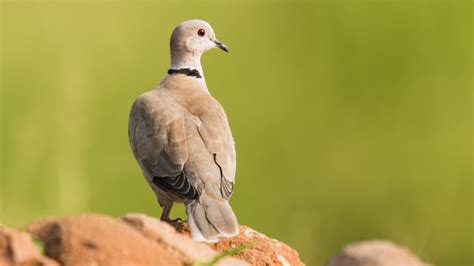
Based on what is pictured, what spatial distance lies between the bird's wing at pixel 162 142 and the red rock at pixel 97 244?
2000 mm

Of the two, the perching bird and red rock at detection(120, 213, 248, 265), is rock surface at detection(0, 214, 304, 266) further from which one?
the perching bird

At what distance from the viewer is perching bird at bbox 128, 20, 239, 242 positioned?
6863 millimetres

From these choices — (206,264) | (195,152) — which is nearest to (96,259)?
(206,264)

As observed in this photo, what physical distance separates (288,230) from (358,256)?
443cm

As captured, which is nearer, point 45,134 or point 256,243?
point 256,243

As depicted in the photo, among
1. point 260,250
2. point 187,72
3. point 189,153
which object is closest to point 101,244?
point 260,250

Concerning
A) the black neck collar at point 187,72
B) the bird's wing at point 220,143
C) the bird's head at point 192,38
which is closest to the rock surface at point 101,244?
the bird's wing at point 220,143

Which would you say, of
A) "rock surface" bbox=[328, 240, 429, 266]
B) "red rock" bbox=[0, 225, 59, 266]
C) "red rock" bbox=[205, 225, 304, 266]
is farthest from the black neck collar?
"red rock" bbox=[0, 225, 59, 266]

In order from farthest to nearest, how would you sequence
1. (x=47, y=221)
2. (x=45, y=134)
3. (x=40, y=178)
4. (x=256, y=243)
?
(x=45, y=134), (x=40, y=178), (x=256, y=243), (x=47, y=221)

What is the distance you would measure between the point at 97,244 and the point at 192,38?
14.1 ft

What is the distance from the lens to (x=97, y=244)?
488 centimetres

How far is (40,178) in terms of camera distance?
34.8 ft

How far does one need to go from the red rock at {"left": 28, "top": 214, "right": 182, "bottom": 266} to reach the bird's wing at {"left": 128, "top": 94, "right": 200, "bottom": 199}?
6.56 feet

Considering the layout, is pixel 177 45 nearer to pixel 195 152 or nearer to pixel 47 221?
pixel 195 152
